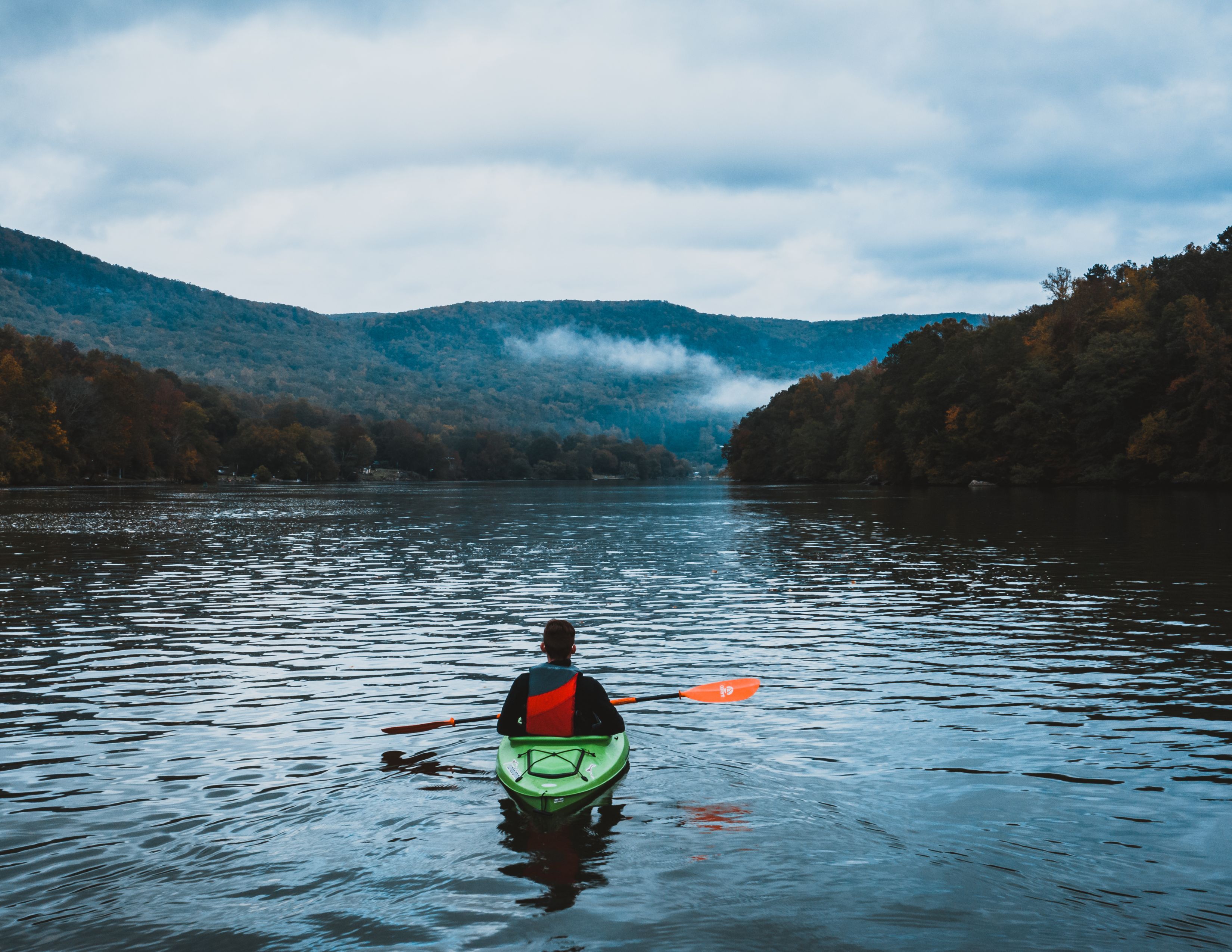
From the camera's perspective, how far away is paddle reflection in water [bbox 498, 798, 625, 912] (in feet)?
28.6

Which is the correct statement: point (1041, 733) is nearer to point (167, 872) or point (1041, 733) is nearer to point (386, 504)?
point (167, 872)

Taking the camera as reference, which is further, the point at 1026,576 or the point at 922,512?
the point at 922,512

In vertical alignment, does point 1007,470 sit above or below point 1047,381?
below

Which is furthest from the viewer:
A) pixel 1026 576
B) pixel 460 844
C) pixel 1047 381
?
pixel 1047 381

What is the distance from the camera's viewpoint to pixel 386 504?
96.5 m

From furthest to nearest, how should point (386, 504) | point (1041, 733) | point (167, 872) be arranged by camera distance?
point (386, 504) < point (1041, 733) < point (167, 872)

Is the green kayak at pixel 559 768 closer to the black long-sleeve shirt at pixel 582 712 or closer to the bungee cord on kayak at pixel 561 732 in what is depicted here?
the bungee cord on kayak at pixel 561 732

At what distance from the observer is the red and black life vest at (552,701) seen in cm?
1108

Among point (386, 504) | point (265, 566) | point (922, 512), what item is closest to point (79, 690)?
point (265, 566)

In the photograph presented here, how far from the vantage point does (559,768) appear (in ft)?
34.6

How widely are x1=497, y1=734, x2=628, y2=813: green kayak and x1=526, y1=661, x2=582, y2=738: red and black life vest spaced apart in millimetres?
162

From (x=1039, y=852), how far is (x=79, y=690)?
48.4ft

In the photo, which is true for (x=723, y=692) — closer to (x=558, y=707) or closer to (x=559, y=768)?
(x=558, y=707)

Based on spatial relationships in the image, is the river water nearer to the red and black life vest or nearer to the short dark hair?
the red and black life vest
